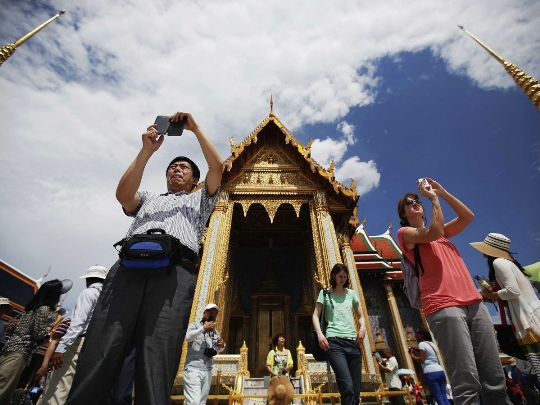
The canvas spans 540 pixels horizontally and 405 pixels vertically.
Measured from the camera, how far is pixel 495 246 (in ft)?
8.67

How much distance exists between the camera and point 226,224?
766cm

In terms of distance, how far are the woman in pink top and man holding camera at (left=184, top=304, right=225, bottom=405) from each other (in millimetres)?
2747

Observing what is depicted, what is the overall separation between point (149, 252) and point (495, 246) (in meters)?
2.88

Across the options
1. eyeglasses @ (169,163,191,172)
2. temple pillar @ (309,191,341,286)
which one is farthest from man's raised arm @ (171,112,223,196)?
temple pillar @ (309,191,341,286)

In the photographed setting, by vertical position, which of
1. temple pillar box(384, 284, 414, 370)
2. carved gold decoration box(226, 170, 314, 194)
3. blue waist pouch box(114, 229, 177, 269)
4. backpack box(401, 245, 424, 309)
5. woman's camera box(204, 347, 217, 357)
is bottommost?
blue waist pouch box(114, 229, 177, 269)

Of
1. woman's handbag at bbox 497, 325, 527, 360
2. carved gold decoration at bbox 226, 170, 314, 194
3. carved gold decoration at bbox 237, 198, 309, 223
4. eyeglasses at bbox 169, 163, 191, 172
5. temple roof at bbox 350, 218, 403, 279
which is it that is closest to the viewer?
eyeglasses at bbox 169, 163, 191, 172

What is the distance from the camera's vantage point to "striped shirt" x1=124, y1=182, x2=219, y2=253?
5.34ft

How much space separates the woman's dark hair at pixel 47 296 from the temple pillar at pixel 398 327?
1093 cm

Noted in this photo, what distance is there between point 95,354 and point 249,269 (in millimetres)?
9799

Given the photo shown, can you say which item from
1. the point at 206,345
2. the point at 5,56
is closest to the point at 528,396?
the point at 206,345

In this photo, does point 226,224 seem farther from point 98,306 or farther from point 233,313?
point 98,306

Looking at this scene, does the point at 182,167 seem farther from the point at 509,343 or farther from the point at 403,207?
the point at 509,343

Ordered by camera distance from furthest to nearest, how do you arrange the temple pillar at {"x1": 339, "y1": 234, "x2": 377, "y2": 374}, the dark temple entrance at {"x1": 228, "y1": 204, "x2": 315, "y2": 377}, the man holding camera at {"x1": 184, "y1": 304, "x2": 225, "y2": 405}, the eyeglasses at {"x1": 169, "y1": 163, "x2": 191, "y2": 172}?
the dark temple entrance at {"x1": 228, "y1": 204, "x2": 315, "y2": 377}, the temple pillar at {"x1": 339, "y1": 234, "x2": 377, "y2": 374}, the man holding camera at {"x1": 184, "y1": 304, "x2": 225, "y2": 405}, the eyeglasses at {"x1": 169, "y1": 163, "x2": 191, "y2": 172}

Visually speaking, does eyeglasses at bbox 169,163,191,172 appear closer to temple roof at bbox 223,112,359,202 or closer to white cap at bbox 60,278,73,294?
white cap at bbox 60,278,73,294
